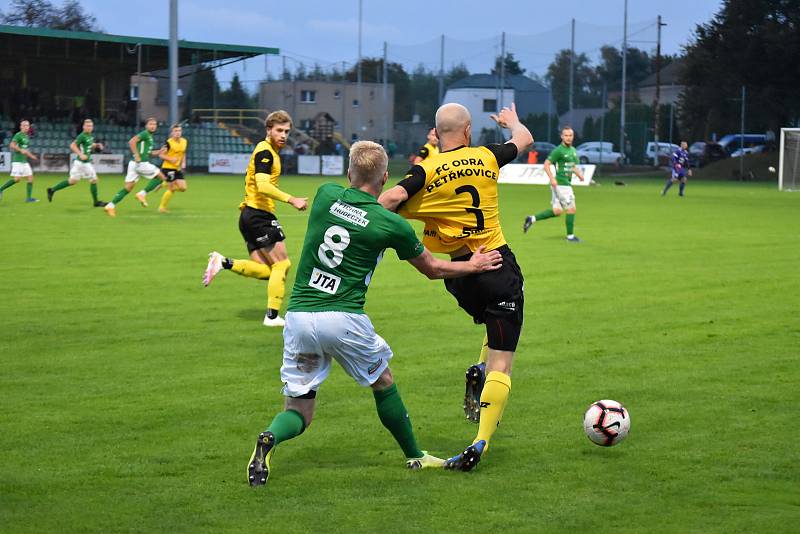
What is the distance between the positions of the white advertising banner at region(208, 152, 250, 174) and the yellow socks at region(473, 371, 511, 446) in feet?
161

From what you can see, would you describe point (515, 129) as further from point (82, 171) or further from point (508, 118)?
point (82, 171)

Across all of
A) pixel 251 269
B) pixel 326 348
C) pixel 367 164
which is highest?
pixel 367 164

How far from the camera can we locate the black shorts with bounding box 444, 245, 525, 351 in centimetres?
Answer: 656

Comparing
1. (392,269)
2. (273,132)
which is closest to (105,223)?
(392,269)

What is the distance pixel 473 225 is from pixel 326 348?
128 cm

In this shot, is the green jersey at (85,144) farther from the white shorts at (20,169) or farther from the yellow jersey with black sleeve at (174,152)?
the yellow jersey with black sleeve at (174,152)

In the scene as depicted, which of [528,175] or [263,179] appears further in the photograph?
[528,175]

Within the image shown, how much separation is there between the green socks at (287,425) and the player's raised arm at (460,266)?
1040mm

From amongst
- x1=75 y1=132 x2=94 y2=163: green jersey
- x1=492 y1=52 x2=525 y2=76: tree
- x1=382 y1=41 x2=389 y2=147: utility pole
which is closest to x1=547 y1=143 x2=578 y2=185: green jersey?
x1=75 y1=132 x2=94 y2=163: green jersey

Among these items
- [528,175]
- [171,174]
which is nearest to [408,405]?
[171,174]

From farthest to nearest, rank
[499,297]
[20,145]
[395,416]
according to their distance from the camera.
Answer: [20,145] < [499,297] < [395,416]

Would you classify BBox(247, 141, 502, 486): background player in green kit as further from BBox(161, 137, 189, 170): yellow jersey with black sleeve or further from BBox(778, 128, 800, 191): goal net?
BBox(778, 128, 800, 191): goal net

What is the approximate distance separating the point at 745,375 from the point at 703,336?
185 centimetres

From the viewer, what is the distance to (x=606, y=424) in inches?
262
